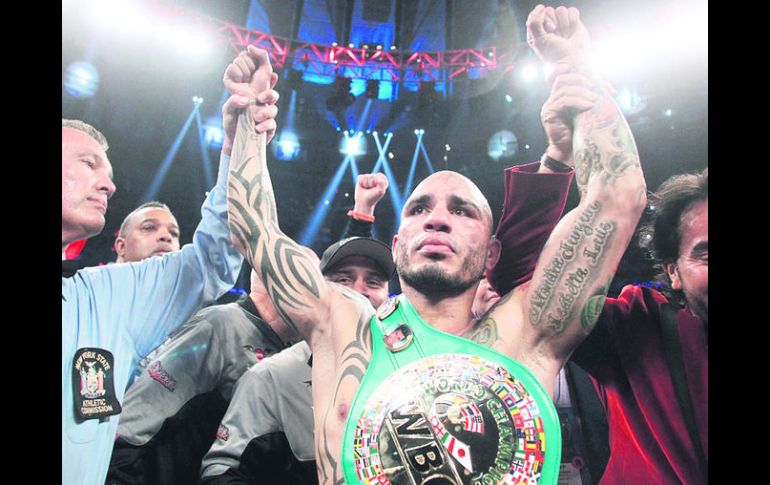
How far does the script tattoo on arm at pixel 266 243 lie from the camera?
1.51 m

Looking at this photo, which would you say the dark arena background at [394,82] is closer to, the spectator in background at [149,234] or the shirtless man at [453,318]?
the spectator in background at [149,234]

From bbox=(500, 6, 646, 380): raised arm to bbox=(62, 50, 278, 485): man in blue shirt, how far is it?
3.20ft

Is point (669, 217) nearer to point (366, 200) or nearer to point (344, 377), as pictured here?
point (366, 200)

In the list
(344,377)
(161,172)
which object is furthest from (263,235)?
(161,172)

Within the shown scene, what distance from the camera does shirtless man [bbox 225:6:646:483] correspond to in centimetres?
140

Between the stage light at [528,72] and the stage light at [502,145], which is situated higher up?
the stage light at [528,72]

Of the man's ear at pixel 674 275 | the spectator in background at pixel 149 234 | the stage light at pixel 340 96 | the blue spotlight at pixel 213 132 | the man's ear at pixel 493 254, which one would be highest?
the stage light at pixel 340 96

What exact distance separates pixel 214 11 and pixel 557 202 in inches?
79.2

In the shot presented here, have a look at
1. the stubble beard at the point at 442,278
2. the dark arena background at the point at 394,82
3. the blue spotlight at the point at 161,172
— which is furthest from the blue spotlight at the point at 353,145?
the blue spotlight at the point at 161,172

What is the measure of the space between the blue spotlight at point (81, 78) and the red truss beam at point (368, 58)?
1.19 meters

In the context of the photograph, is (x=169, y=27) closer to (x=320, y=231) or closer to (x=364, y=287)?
(x=320, y=231)

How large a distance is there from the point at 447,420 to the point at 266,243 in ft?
2.40

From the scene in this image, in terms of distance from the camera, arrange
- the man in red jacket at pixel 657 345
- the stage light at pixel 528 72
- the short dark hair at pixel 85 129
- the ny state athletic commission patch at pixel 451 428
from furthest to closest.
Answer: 1. the stage light at pixel 528 72
2. the short dark hair at pixel 85 129
3. the man in red jacket at pixel 657 345
4. the ny state athletic commission patch at pixel 451 428

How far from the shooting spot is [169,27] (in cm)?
245
